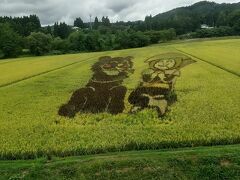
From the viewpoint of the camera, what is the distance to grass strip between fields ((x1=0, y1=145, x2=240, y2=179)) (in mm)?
14758

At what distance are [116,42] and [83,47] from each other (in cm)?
742

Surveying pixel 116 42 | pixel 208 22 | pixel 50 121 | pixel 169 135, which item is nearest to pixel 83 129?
pixel 50 121

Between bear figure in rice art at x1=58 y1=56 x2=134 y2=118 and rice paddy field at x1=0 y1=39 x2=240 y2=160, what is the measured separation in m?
0.55

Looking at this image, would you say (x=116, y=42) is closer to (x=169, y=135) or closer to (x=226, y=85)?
(x=226, y=85)

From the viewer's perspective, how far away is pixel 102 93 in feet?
83.3

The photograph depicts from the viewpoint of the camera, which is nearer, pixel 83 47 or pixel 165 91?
pixel 165 91

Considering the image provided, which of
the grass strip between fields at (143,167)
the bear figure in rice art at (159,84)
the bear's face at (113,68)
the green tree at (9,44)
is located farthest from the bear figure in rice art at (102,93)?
the green tree at (9,44)

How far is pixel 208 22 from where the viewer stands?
499ft

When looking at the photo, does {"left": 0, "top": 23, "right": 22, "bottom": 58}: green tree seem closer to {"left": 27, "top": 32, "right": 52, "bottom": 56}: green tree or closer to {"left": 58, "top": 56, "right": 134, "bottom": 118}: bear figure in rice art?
{"left": 27, "top": 32, "right": 52, "bottom": 56}: green tree

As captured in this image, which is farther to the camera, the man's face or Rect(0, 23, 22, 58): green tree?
Rect(0, 23, 22, 58): green tree

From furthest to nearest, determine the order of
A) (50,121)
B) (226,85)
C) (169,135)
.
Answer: (226,85), (50,121), (169,135)

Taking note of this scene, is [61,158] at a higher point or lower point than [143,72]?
lower

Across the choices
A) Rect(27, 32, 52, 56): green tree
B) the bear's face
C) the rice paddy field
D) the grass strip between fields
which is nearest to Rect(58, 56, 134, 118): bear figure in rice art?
the bear's face

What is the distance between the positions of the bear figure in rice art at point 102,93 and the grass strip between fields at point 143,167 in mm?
6535
